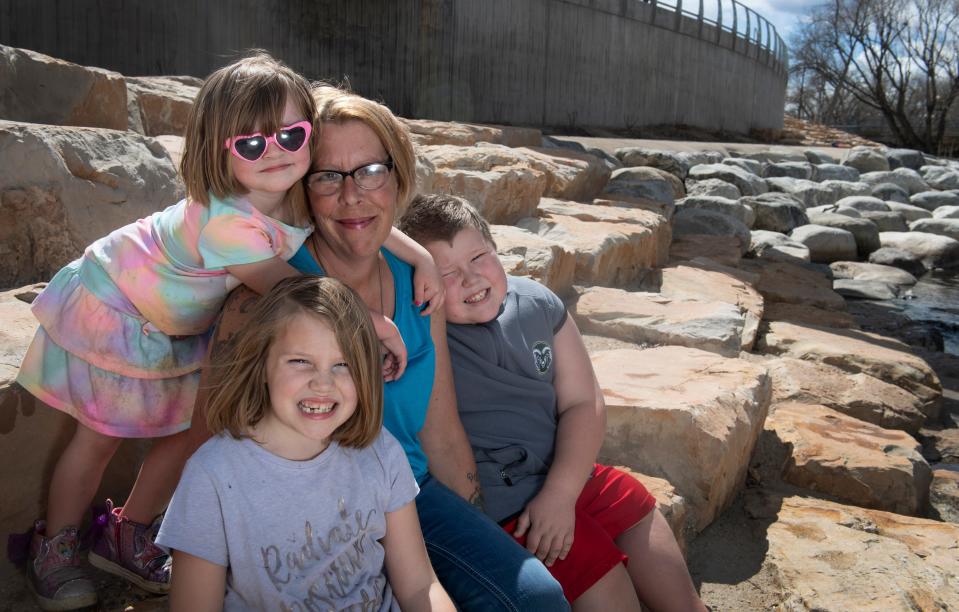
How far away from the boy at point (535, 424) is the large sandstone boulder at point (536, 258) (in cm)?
122

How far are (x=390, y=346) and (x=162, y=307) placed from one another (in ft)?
1.64

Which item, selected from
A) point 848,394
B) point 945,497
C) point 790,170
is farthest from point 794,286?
point 790,170

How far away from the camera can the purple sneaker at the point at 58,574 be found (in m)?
1.79

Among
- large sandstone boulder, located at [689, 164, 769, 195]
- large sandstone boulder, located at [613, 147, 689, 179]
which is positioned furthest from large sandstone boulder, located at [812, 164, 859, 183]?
large sandstone boulder, located at [613, 147, 689, 179]

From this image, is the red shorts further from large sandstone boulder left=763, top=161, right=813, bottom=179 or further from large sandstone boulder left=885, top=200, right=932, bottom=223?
large sandstone boulder left=763, top=161, right=813, bottom=179

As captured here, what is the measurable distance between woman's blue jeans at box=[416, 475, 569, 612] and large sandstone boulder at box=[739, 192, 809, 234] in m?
9.59

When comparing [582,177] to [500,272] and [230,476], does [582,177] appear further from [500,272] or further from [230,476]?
[230,476]

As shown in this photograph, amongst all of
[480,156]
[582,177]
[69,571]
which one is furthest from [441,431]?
[582,177]

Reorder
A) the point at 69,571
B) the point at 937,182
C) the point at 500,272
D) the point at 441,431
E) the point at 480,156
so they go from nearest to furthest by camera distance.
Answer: the point at 69,571 → the point at 441,431 → the point at 500,272 → the point at 480,156 → the point at 937,182

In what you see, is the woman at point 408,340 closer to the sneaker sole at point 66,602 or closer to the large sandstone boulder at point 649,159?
the sneaker sole at point 66,602

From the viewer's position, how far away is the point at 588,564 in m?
1.91

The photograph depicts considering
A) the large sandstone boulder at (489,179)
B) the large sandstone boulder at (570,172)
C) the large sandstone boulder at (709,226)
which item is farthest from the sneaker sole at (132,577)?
the large sandstone boulder at (709,226)

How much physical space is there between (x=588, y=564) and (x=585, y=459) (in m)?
0.23

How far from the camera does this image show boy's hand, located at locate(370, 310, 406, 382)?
1753 mm
